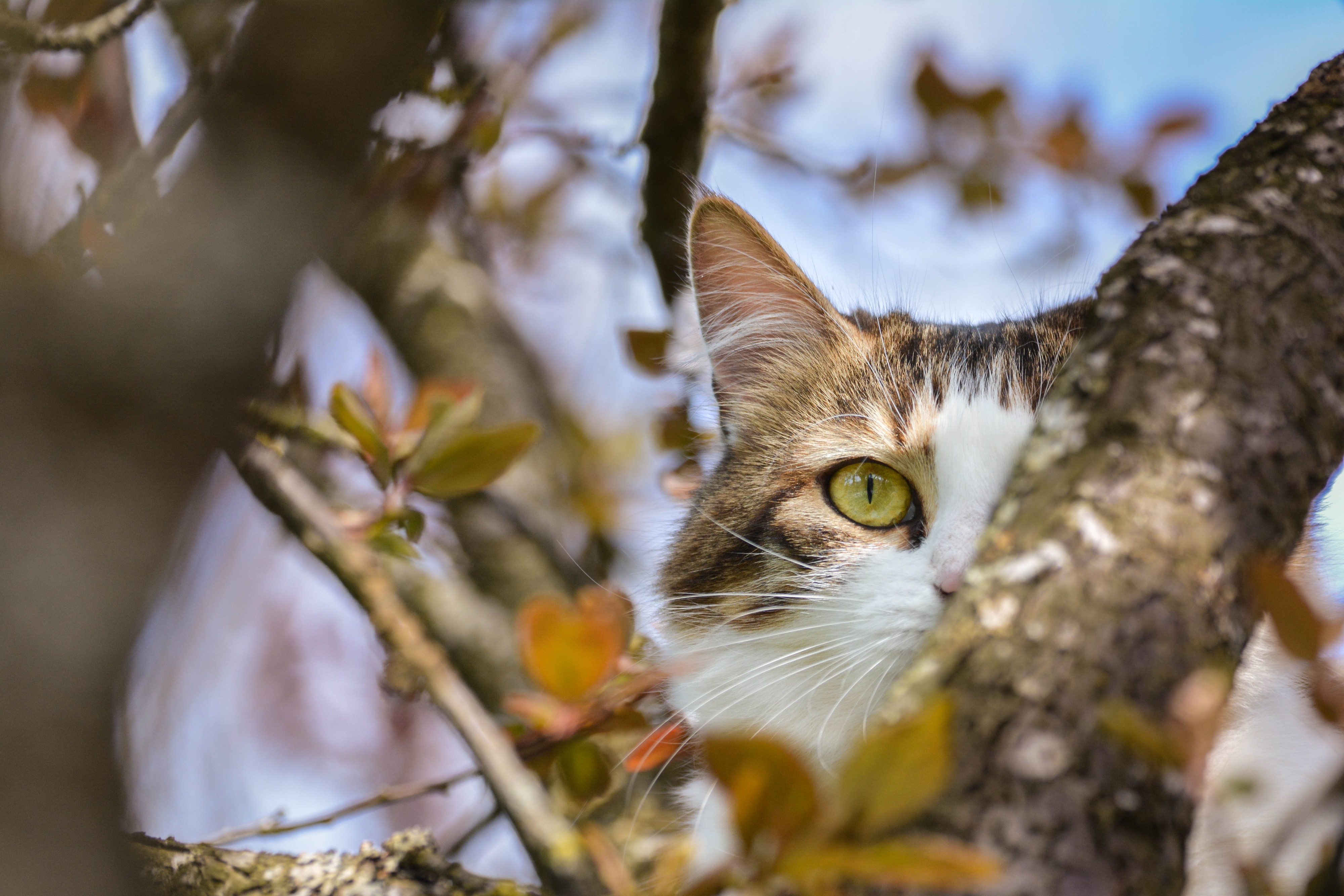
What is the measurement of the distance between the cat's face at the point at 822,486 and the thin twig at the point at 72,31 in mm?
883

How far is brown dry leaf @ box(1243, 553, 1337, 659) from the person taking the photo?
52cm

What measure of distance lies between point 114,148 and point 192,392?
1.04 metres

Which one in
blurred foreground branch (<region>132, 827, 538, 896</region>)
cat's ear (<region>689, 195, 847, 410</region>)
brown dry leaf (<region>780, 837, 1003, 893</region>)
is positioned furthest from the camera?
cat's ear (<region>689, 195, 847, 410</region>)

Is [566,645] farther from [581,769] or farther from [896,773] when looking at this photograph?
[896,773]

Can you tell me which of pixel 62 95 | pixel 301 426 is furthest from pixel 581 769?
pixel 62 95

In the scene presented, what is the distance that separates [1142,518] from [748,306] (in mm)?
Result: 1193

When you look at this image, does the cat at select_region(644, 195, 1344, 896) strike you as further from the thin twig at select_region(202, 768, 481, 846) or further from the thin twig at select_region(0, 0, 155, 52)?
the thin twig at select_region(0, 0, 155, 52)

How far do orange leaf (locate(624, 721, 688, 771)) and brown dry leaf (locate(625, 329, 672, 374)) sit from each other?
0.77 meters

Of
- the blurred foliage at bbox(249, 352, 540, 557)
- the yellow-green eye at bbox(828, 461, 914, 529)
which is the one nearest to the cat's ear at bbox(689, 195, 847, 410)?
the yellow-green eye at bbox(828, 461, 914, 529)

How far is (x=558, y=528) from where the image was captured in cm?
220

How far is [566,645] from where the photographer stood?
95 cm

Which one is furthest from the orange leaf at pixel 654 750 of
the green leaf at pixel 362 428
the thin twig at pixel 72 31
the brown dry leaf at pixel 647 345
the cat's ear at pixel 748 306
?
the thin twig at pixel 72 31

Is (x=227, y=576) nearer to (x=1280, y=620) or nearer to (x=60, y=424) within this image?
(x=60, y=424)

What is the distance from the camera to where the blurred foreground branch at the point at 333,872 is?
907 millimetres
